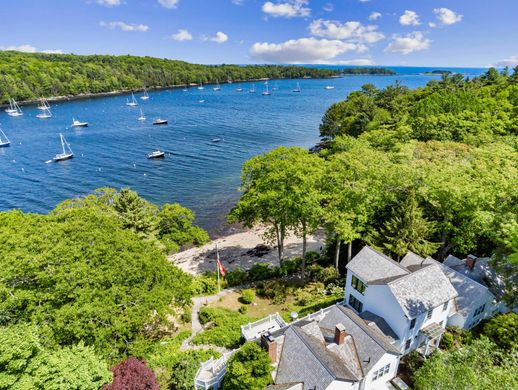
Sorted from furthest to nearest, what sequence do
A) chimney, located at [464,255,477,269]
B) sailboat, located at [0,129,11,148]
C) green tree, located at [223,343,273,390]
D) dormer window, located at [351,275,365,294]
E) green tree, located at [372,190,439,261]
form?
1. sailboat, located at [0,129,11,148]
2. green tree, located at [372,190,439,261]
3. chimney, located at [464,255,477,269]
4. dormer window, located at [351,275,365,294]
5. green tree, located at [223,343,273,390]

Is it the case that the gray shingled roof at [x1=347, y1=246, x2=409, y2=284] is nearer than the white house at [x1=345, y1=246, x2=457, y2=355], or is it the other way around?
the white house at [x1=345, y1=246, x2=457, y2=355]

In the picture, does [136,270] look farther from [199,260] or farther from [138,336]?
[199,260]

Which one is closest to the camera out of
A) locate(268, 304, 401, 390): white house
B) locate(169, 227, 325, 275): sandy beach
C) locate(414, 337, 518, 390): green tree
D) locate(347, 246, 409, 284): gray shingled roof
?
locate(414, 337, 518, 390): green tree

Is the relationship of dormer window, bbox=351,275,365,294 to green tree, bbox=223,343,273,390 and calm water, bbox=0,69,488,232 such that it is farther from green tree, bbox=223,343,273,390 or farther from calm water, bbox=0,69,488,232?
calm water, bbox=0,69,488,232

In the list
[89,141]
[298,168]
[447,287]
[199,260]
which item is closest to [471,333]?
[447,287]

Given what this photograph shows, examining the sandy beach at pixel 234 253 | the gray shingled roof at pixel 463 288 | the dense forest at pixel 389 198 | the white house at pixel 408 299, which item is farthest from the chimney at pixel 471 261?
the sandy beach at pixel 234 253

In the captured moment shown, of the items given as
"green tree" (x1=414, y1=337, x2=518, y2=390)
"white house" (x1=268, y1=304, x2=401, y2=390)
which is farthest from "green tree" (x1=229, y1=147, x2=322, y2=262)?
"green tree" (x1=414, y1=337, x2=518, y2=390)

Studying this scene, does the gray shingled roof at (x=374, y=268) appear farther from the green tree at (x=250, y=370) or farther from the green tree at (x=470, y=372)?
the green tree at (x=250, y=370)
